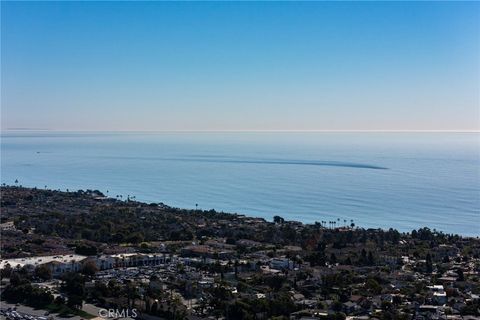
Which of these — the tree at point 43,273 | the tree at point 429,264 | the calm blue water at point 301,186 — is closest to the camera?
the tree at point 43,273

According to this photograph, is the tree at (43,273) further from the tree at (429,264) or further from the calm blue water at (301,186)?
the calm blue water at (301,186)

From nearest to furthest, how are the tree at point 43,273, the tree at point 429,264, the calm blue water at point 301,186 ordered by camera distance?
the tree at point 43,273
the tree at point 429,264
the calm blue water at point 301,186

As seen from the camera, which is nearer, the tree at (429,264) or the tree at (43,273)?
the tree at (43,273)

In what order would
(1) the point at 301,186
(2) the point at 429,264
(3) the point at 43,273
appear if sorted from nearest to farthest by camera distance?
(3) the point at 43,273, (2) the point at 429,264, (1) the point at 301,186

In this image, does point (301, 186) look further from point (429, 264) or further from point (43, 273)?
point (43, 273)

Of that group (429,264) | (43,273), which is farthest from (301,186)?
(43,273)

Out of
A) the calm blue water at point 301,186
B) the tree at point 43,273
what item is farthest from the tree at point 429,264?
the tree at point 43,273

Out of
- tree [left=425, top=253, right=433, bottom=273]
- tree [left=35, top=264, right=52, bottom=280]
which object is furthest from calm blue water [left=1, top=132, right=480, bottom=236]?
tree [left=35, top=264, right=52, bottom=280]

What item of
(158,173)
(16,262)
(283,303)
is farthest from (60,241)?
(158,173)

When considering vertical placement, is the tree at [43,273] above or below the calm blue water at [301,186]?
above

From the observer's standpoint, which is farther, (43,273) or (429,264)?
(429,264)

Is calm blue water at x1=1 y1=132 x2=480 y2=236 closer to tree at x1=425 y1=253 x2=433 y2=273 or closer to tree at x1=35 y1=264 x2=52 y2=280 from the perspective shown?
tree at x1=425 y1=253 x2=433 y2=273
